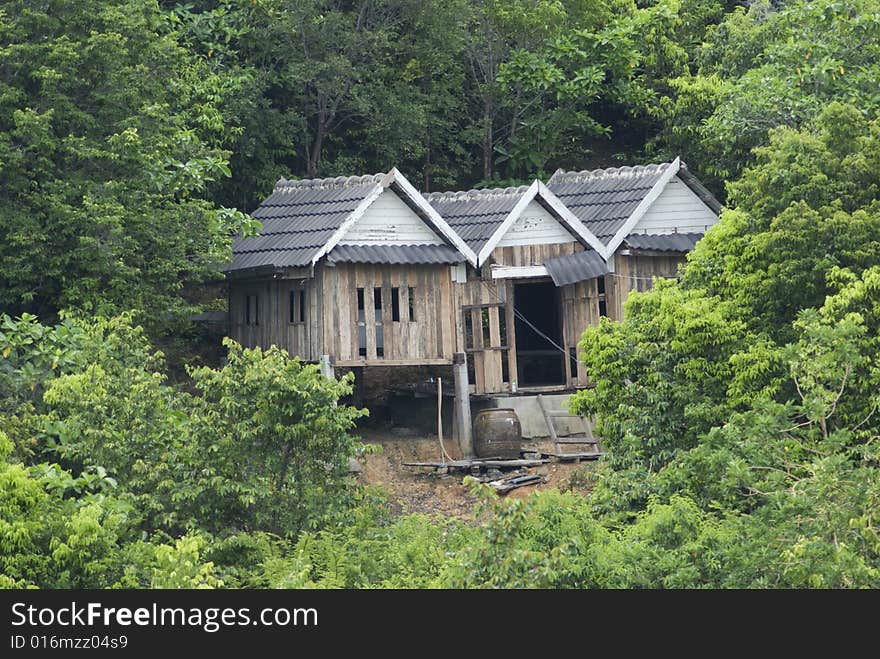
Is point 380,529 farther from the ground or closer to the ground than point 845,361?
closer to the ground

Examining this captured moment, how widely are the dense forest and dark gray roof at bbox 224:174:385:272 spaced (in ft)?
2.05

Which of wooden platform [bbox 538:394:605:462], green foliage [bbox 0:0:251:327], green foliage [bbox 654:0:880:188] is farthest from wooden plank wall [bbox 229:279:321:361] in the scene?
green foliage [bbox 654:0:880:188]

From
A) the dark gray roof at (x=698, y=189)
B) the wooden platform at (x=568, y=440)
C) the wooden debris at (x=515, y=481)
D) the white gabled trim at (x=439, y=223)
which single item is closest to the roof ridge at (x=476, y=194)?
the white gabled trim at (x=439, y=223)

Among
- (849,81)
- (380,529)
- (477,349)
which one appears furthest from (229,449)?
(849,81)

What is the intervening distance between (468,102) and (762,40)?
7.28 meters

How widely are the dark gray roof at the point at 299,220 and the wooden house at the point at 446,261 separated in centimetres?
3

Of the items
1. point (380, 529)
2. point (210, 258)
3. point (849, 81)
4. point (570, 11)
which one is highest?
point (570, 11)

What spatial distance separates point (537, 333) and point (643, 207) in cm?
462

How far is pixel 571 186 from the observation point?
105 feet

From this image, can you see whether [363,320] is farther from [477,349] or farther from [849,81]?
[849,81]

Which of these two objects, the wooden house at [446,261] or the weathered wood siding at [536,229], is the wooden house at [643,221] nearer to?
the wooden house at [446,261]

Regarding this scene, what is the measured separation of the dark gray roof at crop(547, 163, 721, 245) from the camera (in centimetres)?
3061

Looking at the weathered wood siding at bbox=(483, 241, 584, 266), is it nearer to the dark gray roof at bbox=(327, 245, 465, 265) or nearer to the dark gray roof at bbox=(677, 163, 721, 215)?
the dark gray roof at bbox=(327, 245, 465, 265)

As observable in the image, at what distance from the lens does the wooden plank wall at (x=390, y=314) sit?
93.7 ft
